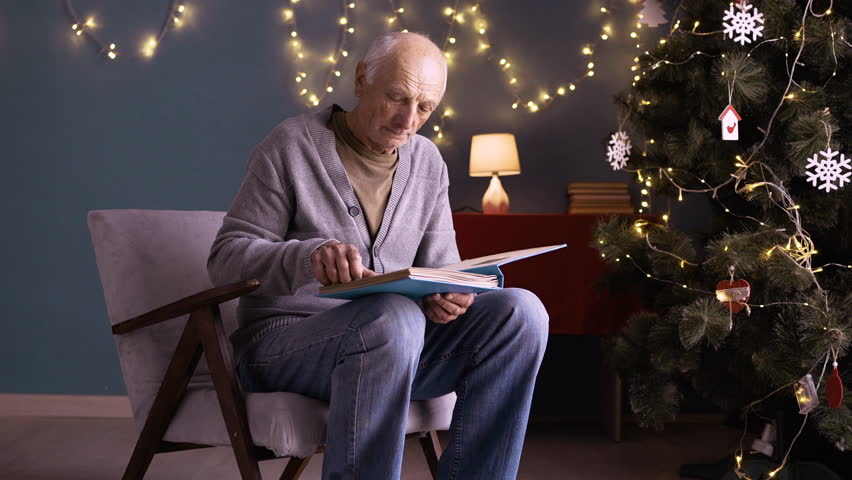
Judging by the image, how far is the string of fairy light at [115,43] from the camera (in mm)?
3170

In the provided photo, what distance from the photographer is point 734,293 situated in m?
1.98

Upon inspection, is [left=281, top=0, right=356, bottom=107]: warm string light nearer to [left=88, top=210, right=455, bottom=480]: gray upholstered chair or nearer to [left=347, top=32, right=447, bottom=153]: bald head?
[left=88, top=210, right=455, bottom=480]: gray upholstered chair

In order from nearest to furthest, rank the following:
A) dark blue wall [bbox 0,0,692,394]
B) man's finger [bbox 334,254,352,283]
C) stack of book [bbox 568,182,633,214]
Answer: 1. man's finger [bbox 334,254,352,283]
2. stack of book [bbox 568,182,633,214]
3. dark blue wall [bbox 0,0,692,394]

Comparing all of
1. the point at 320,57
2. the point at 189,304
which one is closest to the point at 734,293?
the point at 189,304

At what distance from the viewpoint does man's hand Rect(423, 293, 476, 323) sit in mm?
1446

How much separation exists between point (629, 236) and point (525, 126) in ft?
3.20

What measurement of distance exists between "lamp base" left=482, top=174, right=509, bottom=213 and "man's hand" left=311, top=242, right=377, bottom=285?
1.60 meters

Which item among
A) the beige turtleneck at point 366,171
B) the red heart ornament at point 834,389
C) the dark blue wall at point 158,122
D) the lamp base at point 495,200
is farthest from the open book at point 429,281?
the dark blue wall at point 158,122

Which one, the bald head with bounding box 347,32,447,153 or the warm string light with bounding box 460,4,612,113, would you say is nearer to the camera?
the bald head with bounding box 347,32,447,153

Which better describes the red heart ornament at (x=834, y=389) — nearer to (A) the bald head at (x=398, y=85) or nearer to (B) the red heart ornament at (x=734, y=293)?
(B) the red heart ornament at (x=734, y=293)

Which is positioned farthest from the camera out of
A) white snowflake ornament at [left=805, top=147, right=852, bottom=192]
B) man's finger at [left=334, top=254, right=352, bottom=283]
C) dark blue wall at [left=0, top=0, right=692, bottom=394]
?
dark blue wall at [left=0, top=0, right=692, bottom=394]

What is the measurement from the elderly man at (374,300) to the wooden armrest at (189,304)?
0.18ft

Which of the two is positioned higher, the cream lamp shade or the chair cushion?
the cream lamp shade

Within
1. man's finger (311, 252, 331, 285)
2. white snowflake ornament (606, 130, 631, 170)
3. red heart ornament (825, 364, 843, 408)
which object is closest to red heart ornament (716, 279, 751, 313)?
red heart ornament (825, 364, 843, 408)
